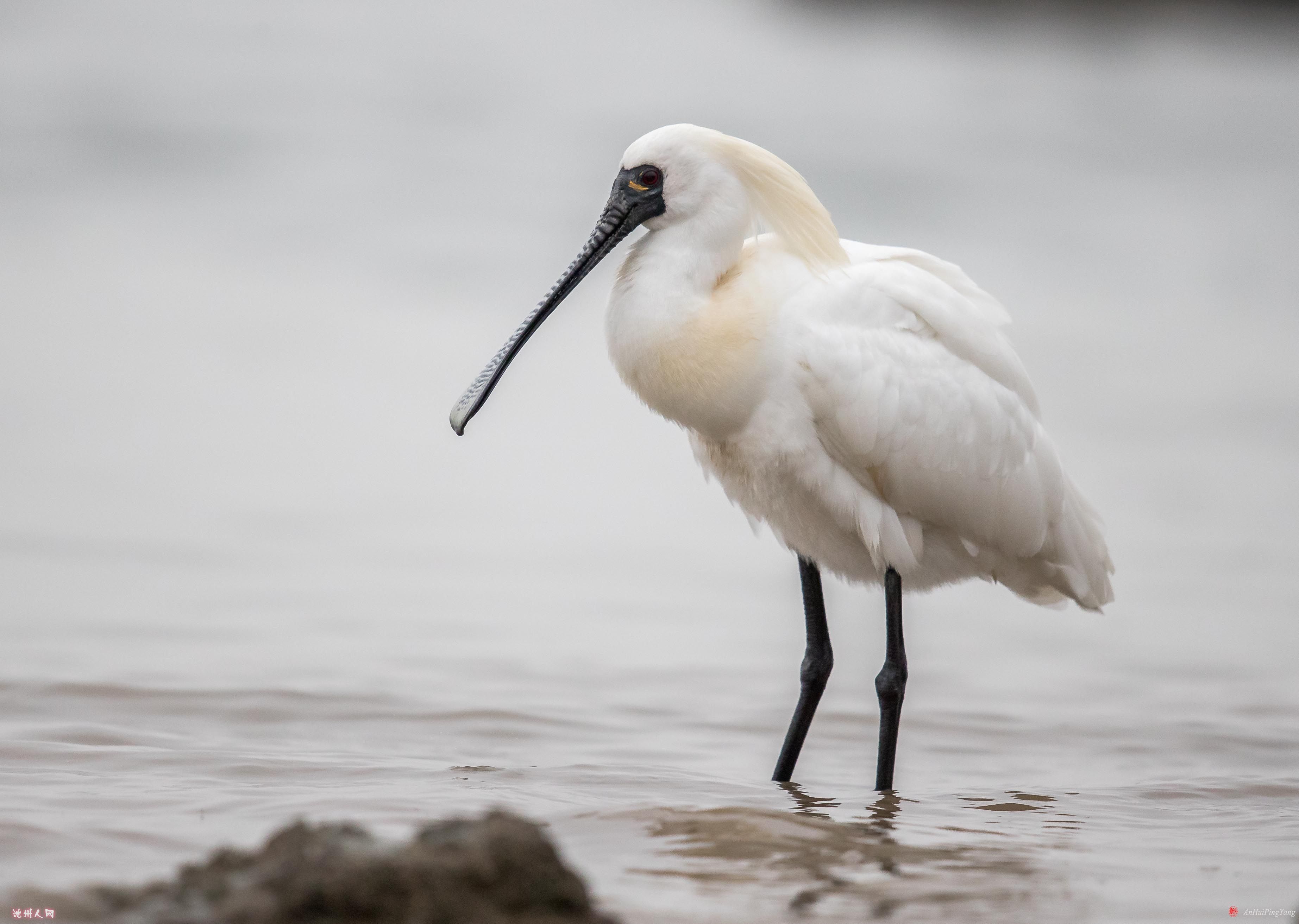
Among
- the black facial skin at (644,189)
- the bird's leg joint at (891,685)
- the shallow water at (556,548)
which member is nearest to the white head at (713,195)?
the black facial skin at (644,189)

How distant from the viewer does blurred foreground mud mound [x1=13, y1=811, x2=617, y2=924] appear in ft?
8.45

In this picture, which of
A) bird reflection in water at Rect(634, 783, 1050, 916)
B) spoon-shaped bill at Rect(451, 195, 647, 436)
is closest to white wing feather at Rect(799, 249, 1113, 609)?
spoon-shaped bill at Rect(451, 195, 647, 436)

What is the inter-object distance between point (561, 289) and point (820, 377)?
100cm

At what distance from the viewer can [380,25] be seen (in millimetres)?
30359

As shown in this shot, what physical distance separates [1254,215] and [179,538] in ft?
53.3

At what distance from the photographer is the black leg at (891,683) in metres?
5.26

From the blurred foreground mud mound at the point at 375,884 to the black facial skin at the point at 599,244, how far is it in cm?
265

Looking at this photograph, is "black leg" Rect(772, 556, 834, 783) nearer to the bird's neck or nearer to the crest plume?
the bird's neck

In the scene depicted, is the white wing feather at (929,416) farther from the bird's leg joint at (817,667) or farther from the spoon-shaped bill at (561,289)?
the spoon-shaped bill at (561,289)

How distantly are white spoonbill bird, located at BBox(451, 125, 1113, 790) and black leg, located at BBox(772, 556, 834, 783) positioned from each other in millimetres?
14

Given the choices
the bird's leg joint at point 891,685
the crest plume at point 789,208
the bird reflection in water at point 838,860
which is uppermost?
the crest plume at point 789,208

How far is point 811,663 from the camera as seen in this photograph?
5.60 metres

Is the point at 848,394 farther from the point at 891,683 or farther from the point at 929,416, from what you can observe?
the point at 891,683

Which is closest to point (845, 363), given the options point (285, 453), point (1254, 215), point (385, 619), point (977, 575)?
point (977, 575)
